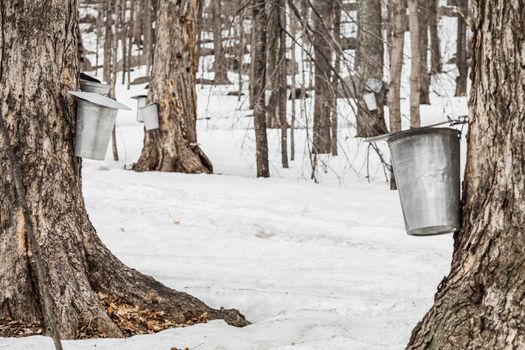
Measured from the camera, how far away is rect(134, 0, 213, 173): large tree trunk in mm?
8148

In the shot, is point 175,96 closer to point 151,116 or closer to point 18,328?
point 151,116

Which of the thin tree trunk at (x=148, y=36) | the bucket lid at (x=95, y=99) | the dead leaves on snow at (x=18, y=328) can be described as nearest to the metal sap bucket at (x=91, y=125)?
the bucket lid at (x=95, y=99)

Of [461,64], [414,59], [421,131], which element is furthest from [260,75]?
[461,64]

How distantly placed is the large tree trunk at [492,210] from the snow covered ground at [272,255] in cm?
80

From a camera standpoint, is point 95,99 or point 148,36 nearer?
point 95,99

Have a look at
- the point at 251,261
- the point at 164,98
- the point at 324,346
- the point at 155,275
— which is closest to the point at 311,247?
the point at 251,261

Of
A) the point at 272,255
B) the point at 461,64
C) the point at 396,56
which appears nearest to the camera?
the point at 272,255

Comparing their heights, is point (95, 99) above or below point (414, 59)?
below

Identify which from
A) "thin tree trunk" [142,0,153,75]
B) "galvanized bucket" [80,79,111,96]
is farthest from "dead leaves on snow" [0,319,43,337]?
"thin tree trunk" [142,0,153,75]

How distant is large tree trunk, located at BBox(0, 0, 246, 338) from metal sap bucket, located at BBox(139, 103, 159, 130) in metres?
5.15

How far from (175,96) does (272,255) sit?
4.01m

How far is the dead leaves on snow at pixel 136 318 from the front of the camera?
9.84 feet

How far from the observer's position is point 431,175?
7.11 feet

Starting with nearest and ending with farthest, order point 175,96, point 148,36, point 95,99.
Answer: point 95,99 → point 175,96 → point 148,36
